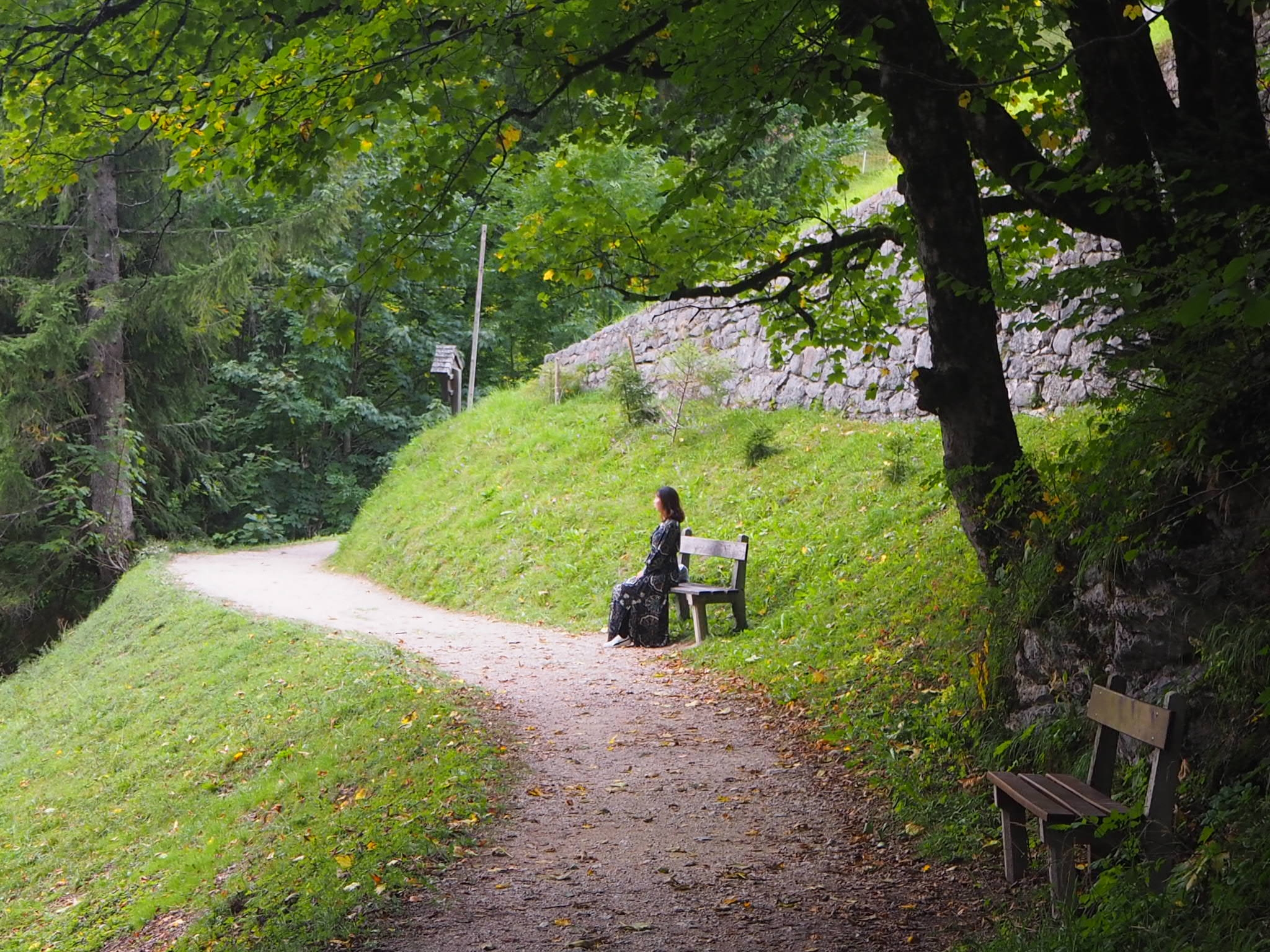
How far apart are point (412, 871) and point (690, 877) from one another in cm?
124

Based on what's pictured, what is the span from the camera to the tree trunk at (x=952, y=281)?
562 cm

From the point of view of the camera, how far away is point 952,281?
5559mm

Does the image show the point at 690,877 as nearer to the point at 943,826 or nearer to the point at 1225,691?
the point at 943,826

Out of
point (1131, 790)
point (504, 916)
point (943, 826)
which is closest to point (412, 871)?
point (504, 916)

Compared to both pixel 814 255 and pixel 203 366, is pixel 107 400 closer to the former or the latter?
pixel 203 366

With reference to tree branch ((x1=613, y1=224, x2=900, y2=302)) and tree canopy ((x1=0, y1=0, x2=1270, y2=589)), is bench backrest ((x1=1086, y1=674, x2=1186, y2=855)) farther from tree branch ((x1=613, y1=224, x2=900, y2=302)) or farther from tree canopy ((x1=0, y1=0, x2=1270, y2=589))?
tree branch ((x1=613, y1=224, x2=900, y2=302))

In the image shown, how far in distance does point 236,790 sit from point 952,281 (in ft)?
19.6

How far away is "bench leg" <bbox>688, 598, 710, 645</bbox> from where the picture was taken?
9.85 meters

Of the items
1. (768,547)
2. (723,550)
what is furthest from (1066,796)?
(768,547)

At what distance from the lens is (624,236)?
769 centimetres

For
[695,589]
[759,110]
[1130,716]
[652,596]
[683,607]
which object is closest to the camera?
[1130,716]

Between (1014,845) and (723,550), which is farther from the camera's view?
(723,550)

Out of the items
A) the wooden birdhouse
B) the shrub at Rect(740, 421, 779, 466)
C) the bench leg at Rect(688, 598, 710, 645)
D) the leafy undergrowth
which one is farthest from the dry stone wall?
the leafy undergrowth

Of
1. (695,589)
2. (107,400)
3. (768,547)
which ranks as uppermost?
(107,400)
